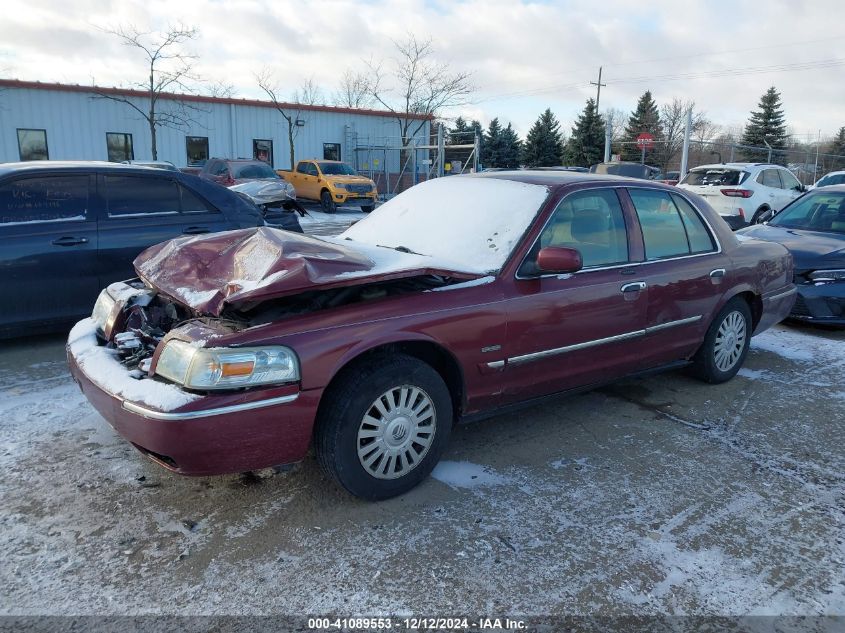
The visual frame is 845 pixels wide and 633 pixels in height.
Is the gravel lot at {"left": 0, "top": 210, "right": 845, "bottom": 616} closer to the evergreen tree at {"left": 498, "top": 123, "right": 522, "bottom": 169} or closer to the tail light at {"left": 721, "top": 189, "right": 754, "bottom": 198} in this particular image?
the tail light at {"left": 721, "top": 189, "right": 754, "bottom": 198}

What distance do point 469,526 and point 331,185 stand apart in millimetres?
19398

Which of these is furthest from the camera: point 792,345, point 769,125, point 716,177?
point 769,125

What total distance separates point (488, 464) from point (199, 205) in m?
3.99

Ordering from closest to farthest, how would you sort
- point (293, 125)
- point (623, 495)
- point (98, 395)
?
point (98, 395)
point (623, 495)
point (293, 125)

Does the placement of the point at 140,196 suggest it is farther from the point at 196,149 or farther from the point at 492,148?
the point at 492,148

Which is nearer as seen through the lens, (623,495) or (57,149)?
(623,495)

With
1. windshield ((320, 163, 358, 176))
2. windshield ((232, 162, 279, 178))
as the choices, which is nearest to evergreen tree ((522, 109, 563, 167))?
windshield ((320, 163, 358, 176))

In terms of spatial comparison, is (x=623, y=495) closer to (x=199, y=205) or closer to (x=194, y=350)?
(x=194, y=350)

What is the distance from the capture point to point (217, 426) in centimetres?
268

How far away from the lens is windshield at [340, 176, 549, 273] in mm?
3695

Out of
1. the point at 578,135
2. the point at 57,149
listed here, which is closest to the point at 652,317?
the point at 57,149

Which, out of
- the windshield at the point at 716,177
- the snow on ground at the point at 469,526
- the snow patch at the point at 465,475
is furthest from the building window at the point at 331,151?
the snow patch at the point at 465,475

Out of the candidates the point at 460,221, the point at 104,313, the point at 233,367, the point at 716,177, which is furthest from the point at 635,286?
the point at 716,177

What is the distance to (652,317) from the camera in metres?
4.26
